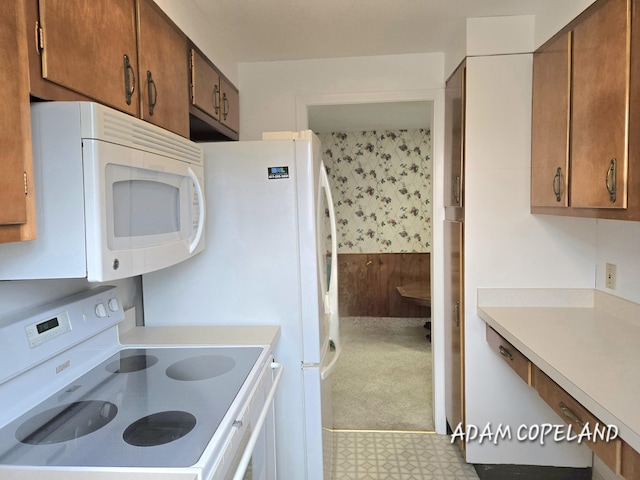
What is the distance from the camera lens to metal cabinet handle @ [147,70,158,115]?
1.44 meters

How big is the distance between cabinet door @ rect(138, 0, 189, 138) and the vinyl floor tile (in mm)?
1887

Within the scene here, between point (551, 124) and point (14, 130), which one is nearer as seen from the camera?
point (14, 130)

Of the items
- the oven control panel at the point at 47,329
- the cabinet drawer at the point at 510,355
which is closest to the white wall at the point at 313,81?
the cabinet drawer at the point at 510,355

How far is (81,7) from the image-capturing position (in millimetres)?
1093

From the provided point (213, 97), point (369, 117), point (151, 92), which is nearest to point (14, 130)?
point (151, 92)

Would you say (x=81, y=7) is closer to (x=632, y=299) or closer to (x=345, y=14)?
(x=345, y=14)

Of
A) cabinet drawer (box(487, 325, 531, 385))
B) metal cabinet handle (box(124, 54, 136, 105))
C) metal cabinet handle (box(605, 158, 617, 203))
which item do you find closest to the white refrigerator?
metal cabinet handle (box(124, 54, 136, 105))

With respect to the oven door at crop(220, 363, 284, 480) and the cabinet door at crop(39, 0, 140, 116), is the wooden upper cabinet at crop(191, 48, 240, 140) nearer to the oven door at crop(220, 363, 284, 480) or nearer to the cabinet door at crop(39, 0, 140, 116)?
the cabinet door at crop(39, 0, 140, 116)

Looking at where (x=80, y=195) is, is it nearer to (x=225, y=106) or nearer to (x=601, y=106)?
(x=225, y=106)

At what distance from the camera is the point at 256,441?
1.29 m

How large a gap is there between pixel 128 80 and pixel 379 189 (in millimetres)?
4144

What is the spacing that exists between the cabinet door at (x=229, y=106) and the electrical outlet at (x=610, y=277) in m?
2.00

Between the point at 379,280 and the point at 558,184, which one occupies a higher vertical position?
the point at 558,184

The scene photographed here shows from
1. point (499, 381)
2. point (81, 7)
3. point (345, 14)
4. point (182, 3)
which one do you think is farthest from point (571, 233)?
point (81, 7)
